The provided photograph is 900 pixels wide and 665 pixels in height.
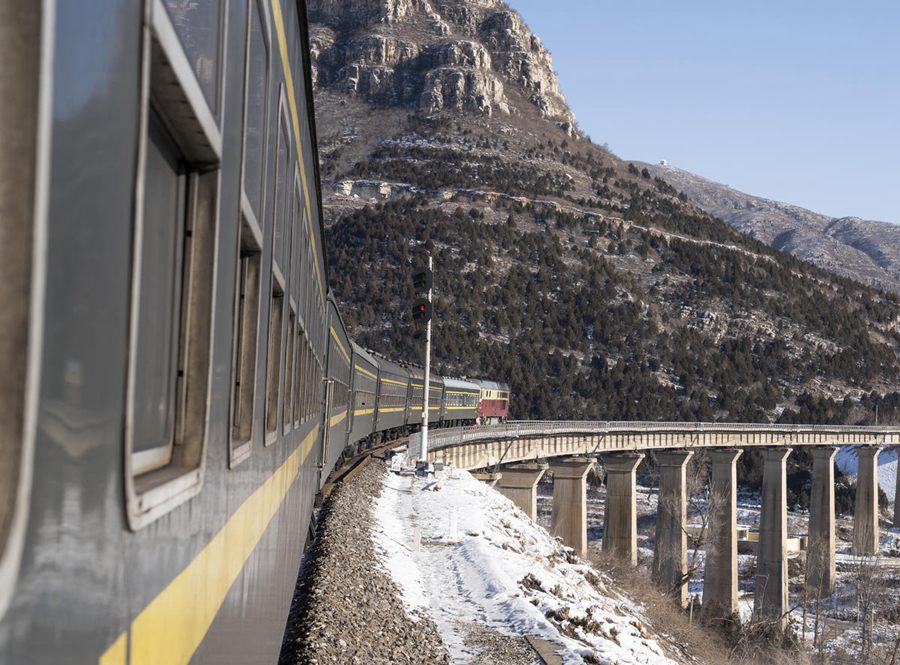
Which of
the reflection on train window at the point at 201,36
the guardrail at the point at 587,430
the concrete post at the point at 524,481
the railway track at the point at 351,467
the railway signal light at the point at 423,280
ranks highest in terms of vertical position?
the railway signal light at the point at 423,280

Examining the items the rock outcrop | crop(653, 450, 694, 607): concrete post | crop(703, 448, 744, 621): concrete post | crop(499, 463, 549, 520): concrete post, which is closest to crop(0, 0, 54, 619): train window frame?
crop(653, 450, 694, 607): concrete post

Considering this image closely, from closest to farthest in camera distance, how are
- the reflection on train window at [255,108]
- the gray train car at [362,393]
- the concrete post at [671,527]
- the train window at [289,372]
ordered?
1. the reflection on train window at [255,108]
2. the train window at [289,372]
3. the gray train car at [362,393]
4. the concrete post at [671,527]

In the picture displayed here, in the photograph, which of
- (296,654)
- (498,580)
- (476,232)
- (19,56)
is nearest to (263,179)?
(19,56)

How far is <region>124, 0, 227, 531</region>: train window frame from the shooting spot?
5.95 feet

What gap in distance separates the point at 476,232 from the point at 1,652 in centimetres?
13959

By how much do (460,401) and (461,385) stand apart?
2.93 feet

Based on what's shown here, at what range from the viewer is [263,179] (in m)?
3.48

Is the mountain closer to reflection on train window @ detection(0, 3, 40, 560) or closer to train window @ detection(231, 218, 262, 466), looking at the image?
train window @ detection(231, 218, 262, 466)

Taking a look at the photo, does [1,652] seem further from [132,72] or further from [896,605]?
[896,605]

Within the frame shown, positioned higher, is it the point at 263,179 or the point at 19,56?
the point at 263,179

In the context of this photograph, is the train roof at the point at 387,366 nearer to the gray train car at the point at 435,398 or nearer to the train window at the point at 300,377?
the gray train car at the point at 435,398

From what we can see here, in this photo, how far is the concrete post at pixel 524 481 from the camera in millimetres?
48906

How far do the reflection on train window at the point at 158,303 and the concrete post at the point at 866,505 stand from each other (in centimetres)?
7178

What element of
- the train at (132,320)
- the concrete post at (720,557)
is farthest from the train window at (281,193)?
the concrete post at (720,557)
